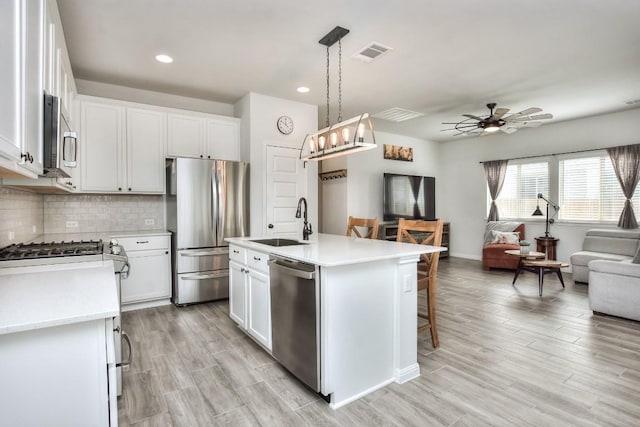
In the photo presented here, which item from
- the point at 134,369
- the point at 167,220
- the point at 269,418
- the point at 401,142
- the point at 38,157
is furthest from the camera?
the point at 401,142

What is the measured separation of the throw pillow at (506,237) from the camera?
20.9 ft

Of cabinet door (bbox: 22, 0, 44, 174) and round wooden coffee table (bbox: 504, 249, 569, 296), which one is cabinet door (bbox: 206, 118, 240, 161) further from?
round wooden coffee table (bbox: 504, 249, 569, 296)

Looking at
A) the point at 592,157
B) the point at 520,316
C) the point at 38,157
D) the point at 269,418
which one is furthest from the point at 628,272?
the point at 38,157

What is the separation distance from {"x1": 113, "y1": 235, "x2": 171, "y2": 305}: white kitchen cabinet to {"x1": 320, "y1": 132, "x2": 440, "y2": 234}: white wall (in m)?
3.36

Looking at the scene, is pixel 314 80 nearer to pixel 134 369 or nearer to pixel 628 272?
pixel 134 369

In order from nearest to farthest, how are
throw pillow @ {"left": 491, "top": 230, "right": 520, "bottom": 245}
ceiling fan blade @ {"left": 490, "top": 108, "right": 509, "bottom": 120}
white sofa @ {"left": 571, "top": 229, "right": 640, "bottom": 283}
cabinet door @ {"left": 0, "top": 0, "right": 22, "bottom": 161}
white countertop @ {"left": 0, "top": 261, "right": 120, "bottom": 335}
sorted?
cabinet door @ {"left": 0, "top": 0, "right": 22, "bottom": 161}, white countertop @ {"left": 0, "top": 261, "right": 120, "bottom": 335}, ceiling fan blade @ {"left": 490, "top": 108, "right": 509, "bottom": 120}, white sofa @ {"left": 571, "top": 229, "right": 640, "bottom": 283}, throw pillow @ {"left": 491, "top": 230, "right": 520, "bottom": 245}

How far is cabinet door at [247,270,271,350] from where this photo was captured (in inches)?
105

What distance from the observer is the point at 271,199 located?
4773 millimetres

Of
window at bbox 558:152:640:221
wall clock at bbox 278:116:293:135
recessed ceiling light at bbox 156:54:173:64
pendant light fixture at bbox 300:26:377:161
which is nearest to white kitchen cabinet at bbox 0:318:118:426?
pendant light fixture at bbox 300:26:377:161

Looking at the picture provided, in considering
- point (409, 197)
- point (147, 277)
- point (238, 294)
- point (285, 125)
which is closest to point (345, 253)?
point (238, 294)

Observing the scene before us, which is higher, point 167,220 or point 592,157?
point 592,157

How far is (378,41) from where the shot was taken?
3.14 meters

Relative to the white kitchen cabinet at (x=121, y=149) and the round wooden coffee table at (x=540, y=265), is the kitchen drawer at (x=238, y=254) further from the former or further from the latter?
the round wooden coffee table at (x=540, y=265)

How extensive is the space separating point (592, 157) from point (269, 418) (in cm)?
679
